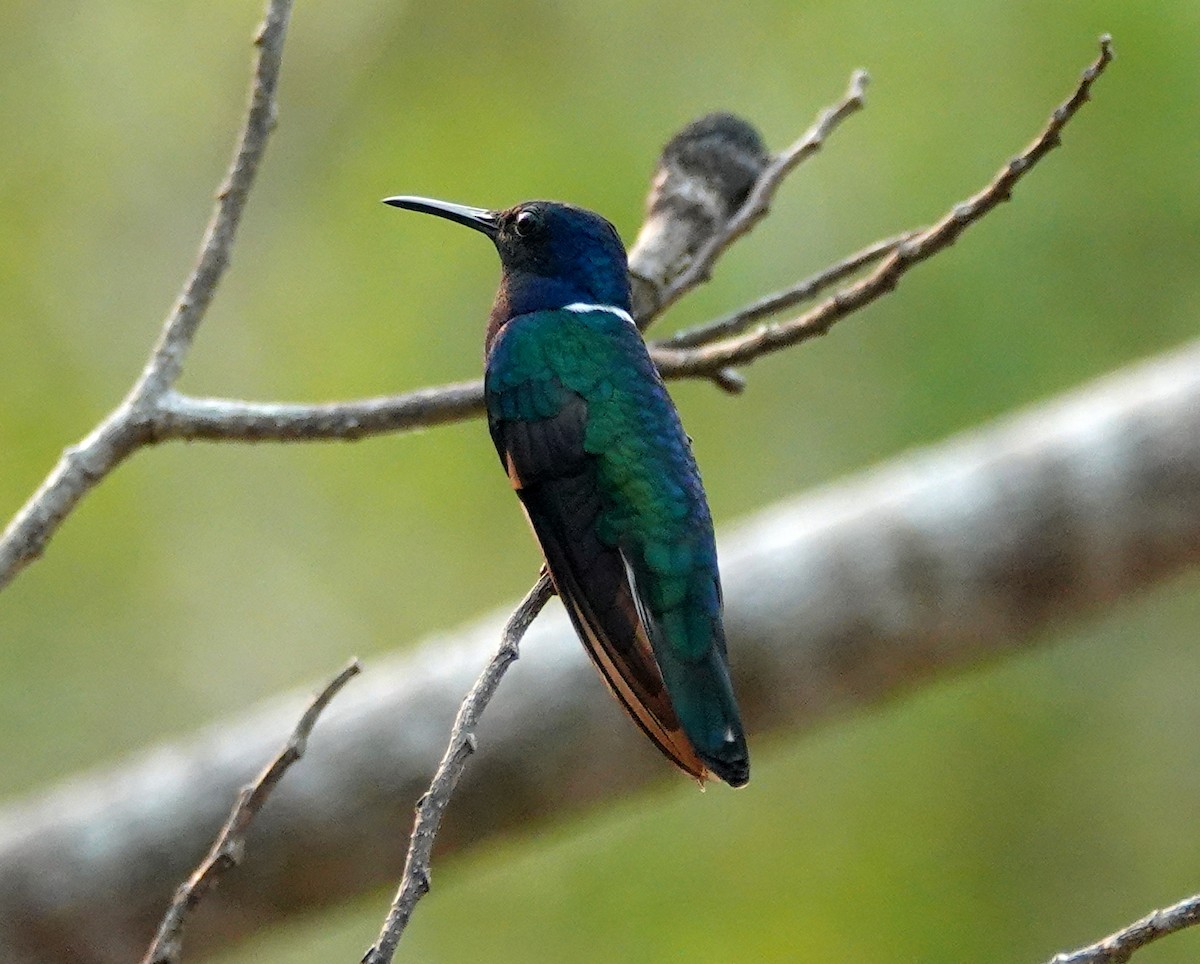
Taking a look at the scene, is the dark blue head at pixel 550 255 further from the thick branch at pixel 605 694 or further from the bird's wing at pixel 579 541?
Answer: the thick branch at pixel 605 694

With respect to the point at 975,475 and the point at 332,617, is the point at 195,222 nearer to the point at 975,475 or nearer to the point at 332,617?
the point at 332,617

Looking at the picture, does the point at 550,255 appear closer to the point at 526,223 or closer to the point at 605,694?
the point at 526,223

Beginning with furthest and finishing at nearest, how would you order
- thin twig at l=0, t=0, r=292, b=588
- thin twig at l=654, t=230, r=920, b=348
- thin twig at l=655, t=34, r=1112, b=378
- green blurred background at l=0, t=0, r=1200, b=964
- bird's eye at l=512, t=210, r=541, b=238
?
1. green blurred background at l=0, t=0, r=1200, b=964
2. bird's eye at l=512, t=210, r=541, b=238
3. thin twig at l=654, t=230, r=920, b=348
4. thin twig at l=0, t=0, r=292, b=588
5. thin twig at l=655, t=34, r=1112, b=378

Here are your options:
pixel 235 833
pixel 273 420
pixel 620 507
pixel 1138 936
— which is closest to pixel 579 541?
pixel 620 507

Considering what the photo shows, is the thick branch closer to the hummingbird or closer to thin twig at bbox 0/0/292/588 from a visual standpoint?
the hummingbird

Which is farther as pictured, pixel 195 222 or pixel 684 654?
pixel 195 222

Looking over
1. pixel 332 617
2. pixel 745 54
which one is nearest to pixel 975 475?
pixel 745 54

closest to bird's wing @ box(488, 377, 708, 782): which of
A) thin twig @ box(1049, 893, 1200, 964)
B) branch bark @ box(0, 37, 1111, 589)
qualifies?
branch bark @ box(0, 37, 1111, 589)
